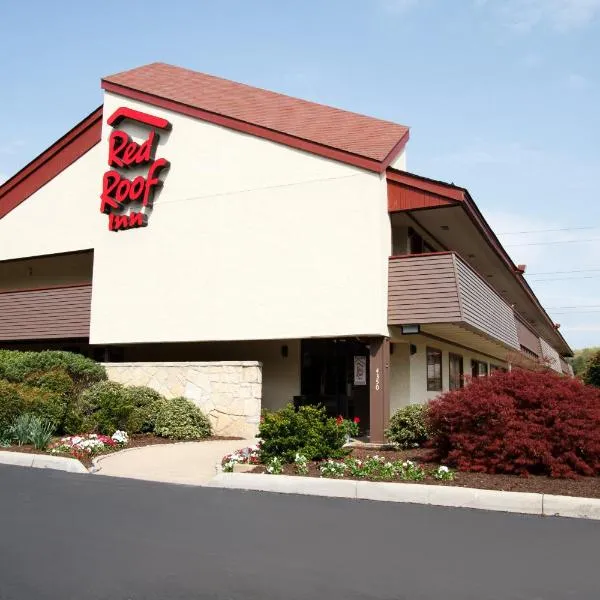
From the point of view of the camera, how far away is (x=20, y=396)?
15.3 m

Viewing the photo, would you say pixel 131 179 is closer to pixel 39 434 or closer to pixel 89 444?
pixel 39 434

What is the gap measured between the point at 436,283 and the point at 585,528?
9.29 meters

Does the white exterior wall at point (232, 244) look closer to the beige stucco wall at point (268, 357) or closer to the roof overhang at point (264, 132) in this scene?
the roof overhang at point (264, 132)

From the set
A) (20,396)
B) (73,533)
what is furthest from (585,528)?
(20,396)

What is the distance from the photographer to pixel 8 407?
14.9 m

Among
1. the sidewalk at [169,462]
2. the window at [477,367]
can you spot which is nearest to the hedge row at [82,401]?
the sidewalk at [169,462]

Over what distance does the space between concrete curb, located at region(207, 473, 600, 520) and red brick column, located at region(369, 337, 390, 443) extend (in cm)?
646

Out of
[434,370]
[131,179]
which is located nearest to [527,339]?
[434,370]

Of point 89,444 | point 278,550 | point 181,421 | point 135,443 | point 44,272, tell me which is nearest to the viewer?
point 278,550

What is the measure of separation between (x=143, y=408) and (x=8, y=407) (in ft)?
10.3

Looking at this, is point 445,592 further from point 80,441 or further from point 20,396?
point 20,396

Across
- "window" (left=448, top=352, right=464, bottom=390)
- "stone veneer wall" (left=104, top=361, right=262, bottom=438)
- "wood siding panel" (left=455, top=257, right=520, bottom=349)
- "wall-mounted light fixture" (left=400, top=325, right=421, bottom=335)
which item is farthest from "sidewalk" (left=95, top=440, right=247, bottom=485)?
"window" (left=448, top=352, right=464, bottom=390)

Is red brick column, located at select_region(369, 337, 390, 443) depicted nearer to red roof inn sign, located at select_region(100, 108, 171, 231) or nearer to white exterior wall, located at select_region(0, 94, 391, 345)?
white exterior wall, located at select_region(0, 94, 391, 345)

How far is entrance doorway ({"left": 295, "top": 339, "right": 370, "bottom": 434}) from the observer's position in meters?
20.1
